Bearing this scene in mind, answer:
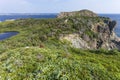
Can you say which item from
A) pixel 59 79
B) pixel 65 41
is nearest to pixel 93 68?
pixel 59 79

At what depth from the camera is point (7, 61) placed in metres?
20.8

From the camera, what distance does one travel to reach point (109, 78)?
21109mm

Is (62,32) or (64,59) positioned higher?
(64,59)

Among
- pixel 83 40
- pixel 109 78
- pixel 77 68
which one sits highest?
pixel 77 68

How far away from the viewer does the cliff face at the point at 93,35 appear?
87.1 m

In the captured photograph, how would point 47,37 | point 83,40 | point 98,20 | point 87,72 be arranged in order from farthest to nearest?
point 98,20
point 83,40
point 47,37
point 87,72

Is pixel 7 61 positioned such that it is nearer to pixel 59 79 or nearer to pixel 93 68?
pixel 59 79

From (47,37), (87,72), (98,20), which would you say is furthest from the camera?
(98,20)

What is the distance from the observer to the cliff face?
286 feet

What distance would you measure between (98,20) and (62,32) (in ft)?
118

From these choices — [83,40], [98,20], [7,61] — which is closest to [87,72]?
[7,61]

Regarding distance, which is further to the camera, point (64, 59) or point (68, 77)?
point (64, 59)

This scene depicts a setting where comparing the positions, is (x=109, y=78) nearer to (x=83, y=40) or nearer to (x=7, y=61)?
(x=7, y=61)

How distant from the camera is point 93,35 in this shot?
3912 inches
